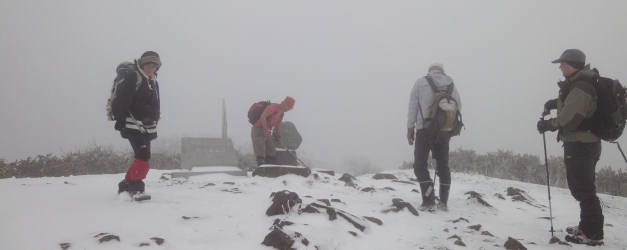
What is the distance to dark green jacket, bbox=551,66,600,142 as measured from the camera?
381 cm

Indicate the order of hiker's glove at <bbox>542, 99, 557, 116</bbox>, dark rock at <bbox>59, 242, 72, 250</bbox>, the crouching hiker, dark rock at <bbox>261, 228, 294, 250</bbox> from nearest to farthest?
Result: 1. dark rock at <bbox>59, 242, 72, 250</bbox>
2. dark rock at <bbox>261, 228, 294, 250</bbox>
3. the crouching hiker
4. hiker's glove at <bbox>542, 99, 557, 116</bbox>

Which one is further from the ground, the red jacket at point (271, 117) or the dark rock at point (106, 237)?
the red jacket at point (271, 117)

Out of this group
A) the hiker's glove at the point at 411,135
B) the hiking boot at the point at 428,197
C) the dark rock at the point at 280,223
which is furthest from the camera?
the hiker's glove at the point at 411,135

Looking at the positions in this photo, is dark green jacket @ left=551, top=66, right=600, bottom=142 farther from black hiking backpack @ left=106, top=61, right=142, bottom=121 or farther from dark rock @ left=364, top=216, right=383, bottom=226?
black hiking backpack @ left=106, top=61, right=142, bottom=121

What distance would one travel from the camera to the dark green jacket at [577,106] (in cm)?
381

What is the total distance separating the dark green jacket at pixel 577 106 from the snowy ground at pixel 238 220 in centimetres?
125

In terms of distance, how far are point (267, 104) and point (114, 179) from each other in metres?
3.70

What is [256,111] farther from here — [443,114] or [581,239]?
[581,239]

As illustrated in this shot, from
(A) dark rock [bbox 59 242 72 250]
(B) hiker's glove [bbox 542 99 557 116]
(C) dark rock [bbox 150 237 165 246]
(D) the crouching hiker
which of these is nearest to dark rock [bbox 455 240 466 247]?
(B) hiker's glove [bbox 542 99 557 116]

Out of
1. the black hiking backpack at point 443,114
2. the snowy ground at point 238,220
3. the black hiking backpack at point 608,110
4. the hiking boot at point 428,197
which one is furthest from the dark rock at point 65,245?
the black hiking backpack at point 608,110

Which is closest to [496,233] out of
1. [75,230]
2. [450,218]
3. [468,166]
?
[450,218]

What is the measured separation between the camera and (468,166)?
12.3 metres

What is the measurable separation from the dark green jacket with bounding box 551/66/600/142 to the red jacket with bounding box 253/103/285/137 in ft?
19.0

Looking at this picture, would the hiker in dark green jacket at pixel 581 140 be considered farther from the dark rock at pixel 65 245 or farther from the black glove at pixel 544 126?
the dark rock at pixel 65 245
